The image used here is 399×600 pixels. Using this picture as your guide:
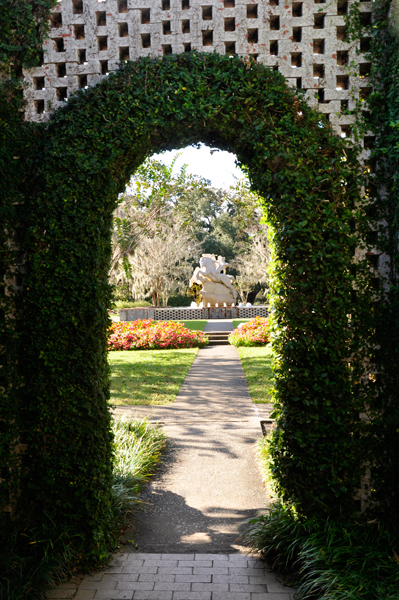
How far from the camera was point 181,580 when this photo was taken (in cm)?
338

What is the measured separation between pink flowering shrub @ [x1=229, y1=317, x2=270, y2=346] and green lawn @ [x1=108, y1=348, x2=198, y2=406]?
1792mm

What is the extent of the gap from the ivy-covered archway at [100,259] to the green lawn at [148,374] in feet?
15.5

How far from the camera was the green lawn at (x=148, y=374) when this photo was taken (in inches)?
347

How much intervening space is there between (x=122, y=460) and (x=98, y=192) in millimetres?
3301

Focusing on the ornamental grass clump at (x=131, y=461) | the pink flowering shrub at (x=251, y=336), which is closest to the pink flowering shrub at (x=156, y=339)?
the pink flowering shrub at (x=251, y=336)

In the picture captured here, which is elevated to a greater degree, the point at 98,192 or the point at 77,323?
the point at 98,192

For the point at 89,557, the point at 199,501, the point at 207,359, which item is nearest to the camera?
the point at 89,557

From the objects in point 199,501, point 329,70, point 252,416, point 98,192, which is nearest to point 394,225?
point 329,70

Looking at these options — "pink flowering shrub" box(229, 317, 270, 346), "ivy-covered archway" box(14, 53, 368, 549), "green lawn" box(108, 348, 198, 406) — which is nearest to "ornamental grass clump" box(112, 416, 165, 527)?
"ivy-covered archway" box(14, 53, 368, 549)

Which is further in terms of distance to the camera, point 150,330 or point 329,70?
point 150,330

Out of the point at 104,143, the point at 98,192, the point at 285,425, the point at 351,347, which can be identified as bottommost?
the point at 285,425

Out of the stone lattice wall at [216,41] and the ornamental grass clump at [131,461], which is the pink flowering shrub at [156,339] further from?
the stone lattice wall at [216,41]

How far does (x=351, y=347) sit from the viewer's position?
370cm

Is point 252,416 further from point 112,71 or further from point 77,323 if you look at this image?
point 112,71
